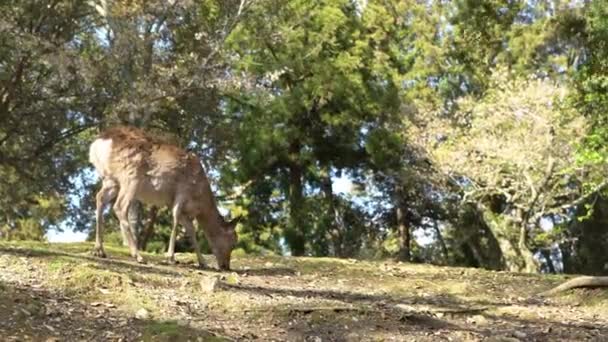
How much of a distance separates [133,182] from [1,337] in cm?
555

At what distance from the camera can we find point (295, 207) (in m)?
31.8

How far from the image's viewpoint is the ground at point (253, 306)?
27.5 ft

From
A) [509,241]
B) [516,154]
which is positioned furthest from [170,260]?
[509,241]

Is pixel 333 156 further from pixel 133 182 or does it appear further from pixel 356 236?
pixel 133 182

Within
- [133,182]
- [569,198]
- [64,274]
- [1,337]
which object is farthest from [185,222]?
[569,198]

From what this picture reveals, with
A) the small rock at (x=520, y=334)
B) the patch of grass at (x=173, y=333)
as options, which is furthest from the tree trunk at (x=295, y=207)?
the patch of grass at (x=173, y=333)

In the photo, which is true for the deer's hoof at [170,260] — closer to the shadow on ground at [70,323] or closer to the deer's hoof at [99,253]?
the deer's hoof at [99,253]

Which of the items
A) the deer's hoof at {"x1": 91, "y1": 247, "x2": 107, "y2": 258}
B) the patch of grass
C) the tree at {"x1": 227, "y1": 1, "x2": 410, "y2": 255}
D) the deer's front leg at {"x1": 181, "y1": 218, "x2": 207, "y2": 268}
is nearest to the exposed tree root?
the deer's front leg at {"x1": 181, "y1": 218, "x2": 207, "y2": 268}

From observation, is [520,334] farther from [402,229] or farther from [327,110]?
[402,229]

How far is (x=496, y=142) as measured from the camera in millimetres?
26016

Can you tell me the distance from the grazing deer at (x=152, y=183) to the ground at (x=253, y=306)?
70 cm

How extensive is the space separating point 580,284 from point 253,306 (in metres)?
5.57

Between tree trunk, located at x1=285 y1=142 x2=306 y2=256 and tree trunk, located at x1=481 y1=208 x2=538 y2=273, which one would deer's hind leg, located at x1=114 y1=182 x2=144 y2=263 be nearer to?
tree trunk, located at x1=481 y1=208 x2=538 y2=273

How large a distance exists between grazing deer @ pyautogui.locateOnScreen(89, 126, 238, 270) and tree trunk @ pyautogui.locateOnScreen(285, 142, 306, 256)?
1733cm
